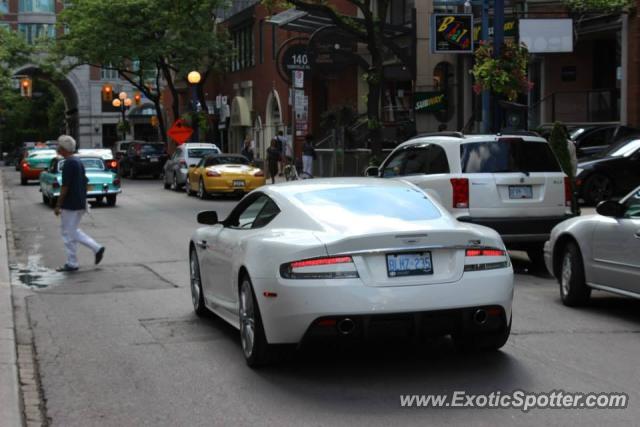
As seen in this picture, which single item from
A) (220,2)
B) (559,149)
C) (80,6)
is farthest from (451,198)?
(80,6)

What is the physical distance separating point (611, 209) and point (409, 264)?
340 cm

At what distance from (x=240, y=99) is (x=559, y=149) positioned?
37080 millimetres

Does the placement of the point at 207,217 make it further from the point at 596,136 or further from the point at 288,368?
the point at 596,136

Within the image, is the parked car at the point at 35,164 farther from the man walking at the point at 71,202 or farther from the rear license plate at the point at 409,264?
the rear license plate at the point at 409,264

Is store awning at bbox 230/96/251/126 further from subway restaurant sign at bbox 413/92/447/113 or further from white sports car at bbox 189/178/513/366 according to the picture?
white sports car at bbox 189/178/513/366

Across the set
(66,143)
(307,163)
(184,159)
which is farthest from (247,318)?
(307,163)

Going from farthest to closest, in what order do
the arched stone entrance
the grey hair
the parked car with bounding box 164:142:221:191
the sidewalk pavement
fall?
the arched stone entrance → the parked car with bounding box 164:142:221:191 → the grey hair → the sidewalk pavement

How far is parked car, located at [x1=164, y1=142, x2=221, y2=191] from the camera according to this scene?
3525cm

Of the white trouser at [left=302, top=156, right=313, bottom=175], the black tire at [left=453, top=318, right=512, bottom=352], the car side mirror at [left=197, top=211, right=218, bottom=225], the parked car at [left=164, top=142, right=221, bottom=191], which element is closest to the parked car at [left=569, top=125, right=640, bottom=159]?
the white trouser at [left=302, top=156, right=313, bottom=175]

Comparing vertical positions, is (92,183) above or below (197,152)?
below

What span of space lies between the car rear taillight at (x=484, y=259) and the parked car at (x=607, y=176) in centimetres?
1629

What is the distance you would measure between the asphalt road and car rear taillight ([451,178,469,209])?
146cm

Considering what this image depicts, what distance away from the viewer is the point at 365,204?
798 cm

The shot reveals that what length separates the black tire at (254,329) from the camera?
24.4 ft
